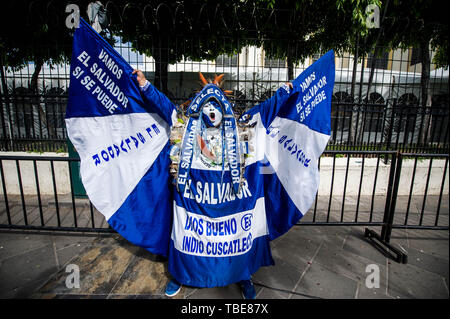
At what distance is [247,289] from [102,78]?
2524 mm

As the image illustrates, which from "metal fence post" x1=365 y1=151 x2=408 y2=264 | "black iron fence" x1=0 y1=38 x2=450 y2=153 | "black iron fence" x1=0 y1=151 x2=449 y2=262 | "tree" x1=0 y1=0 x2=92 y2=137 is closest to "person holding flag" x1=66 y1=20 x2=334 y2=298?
"black iron fence" x1=0 y1=38 x2=450 y2=153

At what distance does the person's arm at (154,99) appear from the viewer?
2.13 metres

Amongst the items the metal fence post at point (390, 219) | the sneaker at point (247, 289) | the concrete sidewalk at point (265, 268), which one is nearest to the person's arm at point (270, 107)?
the sneaker at point (247, 289)

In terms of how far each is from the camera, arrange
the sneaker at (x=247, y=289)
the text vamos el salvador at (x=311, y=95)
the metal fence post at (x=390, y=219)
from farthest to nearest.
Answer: the metal fence post at (x=390, y=219) < the text vamos el salvador at (x=311, y=95) < the sneaker at (x=247, y=289)

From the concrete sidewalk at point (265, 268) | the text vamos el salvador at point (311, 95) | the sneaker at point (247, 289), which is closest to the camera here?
the sneaker at point (247, 289)

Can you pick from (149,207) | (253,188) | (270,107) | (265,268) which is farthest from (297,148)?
(149,207)

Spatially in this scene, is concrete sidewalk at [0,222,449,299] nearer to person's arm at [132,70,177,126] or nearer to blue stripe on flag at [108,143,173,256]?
blue stripe on flag at [108,143,173,256]

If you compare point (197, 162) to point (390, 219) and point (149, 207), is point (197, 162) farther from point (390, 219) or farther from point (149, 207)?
point (390, 219)

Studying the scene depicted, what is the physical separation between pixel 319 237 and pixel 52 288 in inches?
137

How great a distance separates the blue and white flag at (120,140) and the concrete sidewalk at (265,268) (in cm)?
56

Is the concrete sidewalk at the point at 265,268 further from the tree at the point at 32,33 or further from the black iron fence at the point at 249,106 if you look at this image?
the tree at the point at 32,33

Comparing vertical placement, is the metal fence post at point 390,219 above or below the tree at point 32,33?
below
